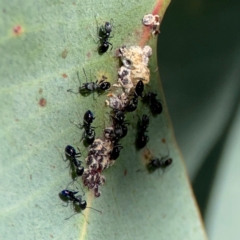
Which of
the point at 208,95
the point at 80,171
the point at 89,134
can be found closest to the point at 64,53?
the point at 89,134

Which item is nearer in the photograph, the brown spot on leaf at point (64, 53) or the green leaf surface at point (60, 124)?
the green leaf surface at point (60, 124)

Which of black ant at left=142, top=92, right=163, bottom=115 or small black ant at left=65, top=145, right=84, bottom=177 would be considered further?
black ant at left=142, top=92, right=163, bottom=115

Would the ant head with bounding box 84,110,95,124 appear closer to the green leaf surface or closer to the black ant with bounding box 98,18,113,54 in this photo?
the green leaf surface

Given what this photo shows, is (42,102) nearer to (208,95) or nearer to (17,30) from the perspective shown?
(17,30)

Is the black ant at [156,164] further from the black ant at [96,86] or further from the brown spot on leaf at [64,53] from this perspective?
the brown spot on leaf at [64,53]

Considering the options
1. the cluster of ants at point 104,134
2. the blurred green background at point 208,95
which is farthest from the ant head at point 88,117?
the blurred green background at point 208,95

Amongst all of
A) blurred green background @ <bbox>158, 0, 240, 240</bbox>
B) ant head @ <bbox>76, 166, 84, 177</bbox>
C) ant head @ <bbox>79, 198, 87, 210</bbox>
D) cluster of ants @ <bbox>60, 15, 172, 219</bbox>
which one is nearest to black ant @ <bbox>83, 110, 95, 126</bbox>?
cluster of ants @ <bbox>60, 15, 172, 219</bbox>
